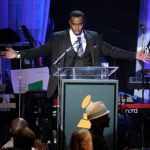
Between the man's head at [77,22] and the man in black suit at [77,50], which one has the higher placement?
the man's head at [77,22]

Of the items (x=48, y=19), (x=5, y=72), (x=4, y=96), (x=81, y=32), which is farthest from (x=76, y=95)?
(x=48, y=19)

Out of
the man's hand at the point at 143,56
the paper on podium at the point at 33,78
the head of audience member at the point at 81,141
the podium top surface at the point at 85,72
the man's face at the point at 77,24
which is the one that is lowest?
the head of audience member at the point at 81,141

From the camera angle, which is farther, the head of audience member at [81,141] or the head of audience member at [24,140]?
the head of audience member at [81,141]

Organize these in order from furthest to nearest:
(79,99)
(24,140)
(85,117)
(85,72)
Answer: (85,72)
(79,99)
(85,117)
(24,140)

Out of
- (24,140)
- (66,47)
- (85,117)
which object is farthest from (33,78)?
(24,140)

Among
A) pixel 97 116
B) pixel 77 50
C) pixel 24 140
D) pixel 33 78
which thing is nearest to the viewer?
pixel 24 140

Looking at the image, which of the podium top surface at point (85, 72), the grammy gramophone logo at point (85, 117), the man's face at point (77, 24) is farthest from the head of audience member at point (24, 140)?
the man's face at point (77, 24)

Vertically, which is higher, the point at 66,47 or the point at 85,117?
the point at 66,47

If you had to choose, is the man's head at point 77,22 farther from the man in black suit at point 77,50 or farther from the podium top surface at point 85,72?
the podium top surface at point 85,72

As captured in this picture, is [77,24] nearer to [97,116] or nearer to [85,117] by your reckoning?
[85,117]

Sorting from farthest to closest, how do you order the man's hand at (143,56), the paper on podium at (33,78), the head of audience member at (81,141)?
the paper on podium at (33,78)
the man's hand at (143,56)
the head of audience member at (81,141)

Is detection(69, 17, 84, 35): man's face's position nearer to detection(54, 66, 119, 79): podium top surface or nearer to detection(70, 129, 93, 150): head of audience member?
detection(54, 66, 119, 79): podium top surface

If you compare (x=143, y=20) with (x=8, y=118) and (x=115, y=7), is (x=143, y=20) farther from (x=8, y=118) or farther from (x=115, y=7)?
(x=8, y=118)

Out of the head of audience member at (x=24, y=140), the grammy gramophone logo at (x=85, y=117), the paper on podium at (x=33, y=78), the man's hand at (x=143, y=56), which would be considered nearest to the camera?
the head of audience member at (x=24, y=140)
